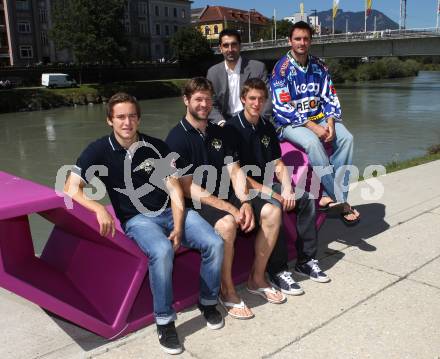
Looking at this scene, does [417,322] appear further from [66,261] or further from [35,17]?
[35,17]

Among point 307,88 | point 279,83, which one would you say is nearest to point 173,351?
point 279,83

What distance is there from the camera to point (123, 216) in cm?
Result: 318

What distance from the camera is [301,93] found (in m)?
4.53

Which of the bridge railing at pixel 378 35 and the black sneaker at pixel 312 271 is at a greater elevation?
the bridge railing at pixel 378 35

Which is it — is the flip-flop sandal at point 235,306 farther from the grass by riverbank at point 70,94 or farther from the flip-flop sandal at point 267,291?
the grass by riverbank at point 70,94

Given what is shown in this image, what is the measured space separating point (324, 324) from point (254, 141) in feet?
4.59

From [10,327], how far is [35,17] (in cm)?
5952

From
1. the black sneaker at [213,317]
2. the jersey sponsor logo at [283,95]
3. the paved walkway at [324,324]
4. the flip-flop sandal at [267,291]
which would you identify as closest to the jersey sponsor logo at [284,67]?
the jersey sponsor logo at [283,95]

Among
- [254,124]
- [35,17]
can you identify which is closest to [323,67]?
[254,124]

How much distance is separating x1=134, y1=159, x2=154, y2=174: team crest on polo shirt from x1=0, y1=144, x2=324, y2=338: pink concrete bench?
1.36 ft

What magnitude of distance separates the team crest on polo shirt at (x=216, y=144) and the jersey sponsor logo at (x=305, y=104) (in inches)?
51.4

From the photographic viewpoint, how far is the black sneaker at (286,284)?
348 cm

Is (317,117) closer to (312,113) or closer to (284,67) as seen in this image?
(312,113)

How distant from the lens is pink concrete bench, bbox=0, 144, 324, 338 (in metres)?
2.54
